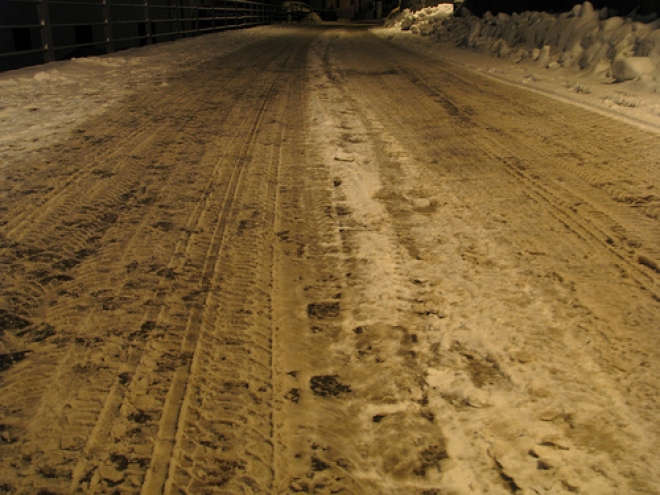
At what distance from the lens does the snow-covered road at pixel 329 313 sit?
1.65 meters

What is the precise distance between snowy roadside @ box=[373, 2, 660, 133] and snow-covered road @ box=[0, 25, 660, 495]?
8.59 feet

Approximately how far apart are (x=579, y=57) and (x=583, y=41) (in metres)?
0.62

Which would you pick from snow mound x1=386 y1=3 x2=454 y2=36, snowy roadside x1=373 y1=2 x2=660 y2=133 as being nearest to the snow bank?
snowy roadside x1=373 y1=2 x2=660 y2=133

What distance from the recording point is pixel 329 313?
7.82 ft

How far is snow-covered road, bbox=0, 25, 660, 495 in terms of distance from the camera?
5.41 feet

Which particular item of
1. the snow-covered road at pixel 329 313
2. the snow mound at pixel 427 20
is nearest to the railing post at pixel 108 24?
the snow-covered road at pixel 329 313

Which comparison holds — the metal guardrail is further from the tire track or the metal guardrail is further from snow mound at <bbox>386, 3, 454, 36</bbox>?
snow mound at <bbox>386, 3, 454, 36</bbox>

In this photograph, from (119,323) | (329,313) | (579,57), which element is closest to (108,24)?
(579,57)

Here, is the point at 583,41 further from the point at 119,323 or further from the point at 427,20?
the point at 427,20

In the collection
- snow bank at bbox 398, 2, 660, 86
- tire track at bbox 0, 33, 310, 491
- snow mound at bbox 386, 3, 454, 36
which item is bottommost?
tire track at bbox 0, 33, 310, 491

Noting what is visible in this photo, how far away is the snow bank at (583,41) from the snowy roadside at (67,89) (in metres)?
7.20

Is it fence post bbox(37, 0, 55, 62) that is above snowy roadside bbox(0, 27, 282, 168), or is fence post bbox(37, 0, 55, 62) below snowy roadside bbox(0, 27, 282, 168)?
above

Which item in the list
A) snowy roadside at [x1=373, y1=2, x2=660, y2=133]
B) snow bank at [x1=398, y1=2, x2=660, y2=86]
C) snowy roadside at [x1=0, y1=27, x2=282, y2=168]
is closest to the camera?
snowy roadside at [x1=0, y1=27, x2=282, y2=168]

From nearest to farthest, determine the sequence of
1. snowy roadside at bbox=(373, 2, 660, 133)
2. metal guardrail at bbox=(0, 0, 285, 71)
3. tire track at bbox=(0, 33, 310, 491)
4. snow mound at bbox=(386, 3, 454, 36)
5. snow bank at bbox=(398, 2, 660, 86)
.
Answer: tire track at bbox=(0, 33, 310, 491), snowy roadside at bbox=(373, 2, 660, 133), snow bank at bbox=(398, 2, 660, 86), metal guardrail at bbox=(0, 0, 285, 71), snow mound at bbox=(386, 3, 454, 36)
